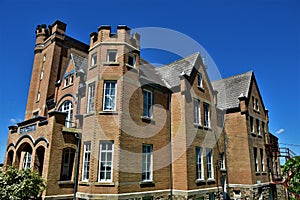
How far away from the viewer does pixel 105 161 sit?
13828 millimetres

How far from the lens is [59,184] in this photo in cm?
1453

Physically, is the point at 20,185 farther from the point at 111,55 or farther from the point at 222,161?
the point at 222,161

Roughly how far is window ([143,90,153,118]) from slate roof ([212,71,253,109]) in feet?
35.1

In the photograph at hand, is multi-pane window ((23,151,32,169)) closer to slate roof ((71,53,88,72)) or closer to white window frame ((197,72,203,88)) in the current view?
slate roof ((71,53,88,72))

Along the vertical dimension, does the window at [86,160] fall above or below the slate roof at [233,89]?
below

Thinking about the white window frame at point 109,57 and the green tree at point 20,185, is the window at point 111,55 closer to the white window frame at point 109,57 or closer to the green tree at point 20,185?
the white window frame at point 109,57

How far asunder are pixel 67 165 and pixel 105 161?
3777 mm

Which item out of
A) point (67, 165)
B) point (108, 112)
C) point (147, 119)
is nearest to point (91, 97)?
point (108, 112)

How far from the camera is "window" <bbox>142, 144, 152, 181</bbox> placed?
1539 centimetres

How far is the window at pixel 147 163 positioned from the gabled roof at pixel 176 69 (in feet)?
19.4

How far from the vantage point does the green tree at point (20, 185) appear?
12.7 metres

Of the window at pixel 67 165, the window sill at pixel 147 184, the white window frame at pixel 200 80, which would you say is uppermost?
the white window frame at pixel 200 80

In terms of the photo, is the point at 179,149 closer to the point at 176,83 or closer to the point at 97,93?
the point at 176,83

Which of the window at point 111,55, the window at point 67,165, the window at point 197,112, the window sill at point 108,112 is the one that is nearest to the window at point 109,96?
the window sill at point 108,112
